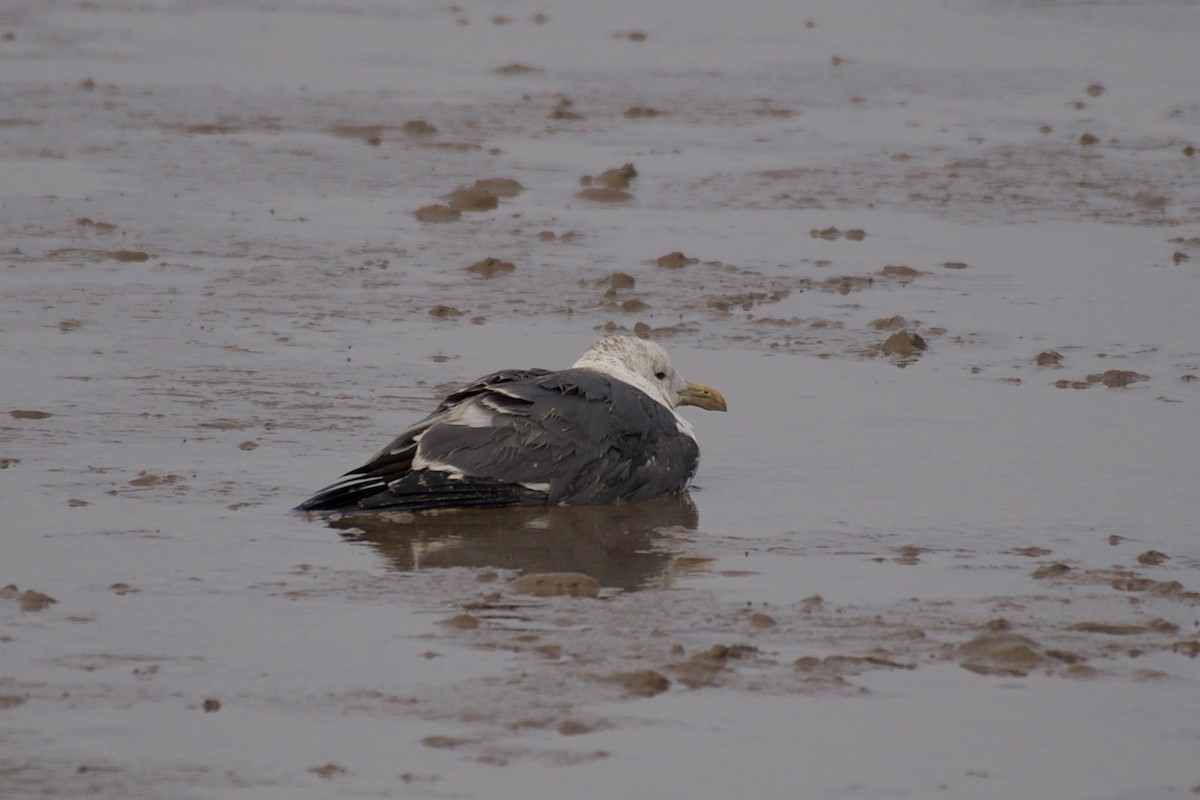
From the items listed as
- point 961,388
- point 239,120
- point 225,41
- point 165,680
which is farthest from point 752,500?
point 225,41

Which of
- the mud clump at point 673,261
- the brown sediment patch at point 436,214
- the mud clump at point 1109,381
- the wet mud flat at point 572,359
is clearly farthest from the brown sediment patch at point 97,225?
the mud clump at point 1109,381

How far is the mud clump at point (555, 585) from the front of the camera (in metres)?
7.09

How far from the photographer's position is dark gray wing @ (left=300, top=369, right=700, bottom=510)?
8.13m

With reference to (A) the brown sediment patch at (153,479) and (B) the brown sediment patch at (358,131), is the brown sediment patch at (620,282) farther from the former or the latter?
(B) the brown sediment patch at (358,131)

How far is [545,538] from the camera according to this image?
7.97 m

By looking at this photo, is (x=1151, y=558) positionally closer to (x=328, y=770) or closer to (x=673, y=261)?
(x=328, y=770)

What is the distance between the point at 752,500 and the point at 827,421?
3.78 feet

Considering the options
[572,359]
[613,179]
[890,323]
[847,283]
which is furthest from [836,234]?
[572,359]

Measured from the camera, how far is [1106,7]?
23.5 meters

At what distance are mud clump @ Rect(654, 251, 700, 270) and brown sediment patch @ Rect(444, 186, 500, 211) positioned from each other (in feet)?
6.08

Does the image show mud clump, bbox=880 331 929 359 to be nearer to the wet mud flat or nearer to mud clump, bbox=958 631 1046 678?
the wet mud flat

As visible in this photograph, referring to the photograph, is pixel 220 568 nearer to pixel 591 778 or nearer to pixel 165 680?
pixel 165 680

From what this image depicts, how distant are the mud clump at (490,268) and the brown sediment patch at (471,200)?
165 cm

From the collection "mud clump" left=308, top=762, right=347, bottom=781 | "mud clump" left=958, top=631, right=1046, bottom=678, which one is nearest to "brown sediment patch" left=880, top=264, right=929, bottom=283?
"mud clump" left=958, top=631, right=1046, bottom=678
